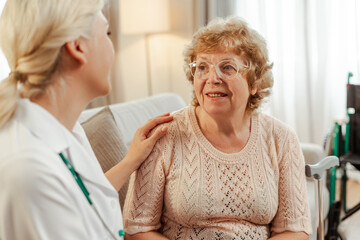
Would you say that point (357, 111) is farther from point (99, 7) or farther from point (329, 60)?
point (99, 7)

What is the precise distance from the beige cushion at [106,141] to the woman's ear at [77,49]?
0.75 metres

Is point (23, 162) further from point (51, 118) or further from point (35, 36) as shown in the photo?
point (35, 36)

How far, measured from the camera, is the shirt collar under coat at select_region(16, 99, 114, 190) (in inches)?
34.0

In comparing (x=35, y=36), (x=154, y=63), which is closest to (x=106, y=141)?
(x=35, y=36)

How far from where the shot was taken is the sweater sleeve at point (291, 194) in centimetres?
146

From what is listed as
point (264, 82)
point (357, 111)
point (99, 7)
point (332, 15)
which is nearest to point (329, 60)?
point (332, 15)

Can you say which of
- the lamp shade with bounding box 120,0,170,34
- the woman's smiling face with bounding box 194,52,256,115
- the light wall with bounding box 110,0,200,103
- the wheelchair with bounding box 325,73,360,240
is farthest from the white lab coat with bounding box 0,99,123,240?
the light wall with bounding box 110,0,200,103

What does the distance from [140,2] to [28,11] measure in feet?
9.41

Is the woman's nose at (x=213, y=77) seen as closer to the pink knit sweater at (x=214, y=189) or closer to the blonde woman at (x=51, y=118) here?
the pink knit sweater at (x=214, y=189)

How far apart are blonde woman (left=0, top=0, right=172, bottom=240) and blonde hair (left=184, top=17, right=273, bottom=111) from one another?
54 centimetres

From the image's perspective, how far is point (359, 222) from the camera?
2.81m

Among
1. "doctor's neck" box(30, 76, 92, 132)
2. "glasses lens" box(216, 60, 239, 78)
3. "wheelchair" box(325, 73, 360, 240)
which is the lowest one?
"wheelchair" box(325, 73, 360, 240)

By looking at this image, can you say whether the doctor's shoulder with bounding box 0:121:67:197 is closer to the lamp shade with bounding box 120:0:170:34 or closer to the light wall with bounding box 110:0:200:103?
the lamp shade with bounding box 120:0:170:34

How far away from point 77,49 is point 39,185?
12.7 inches
